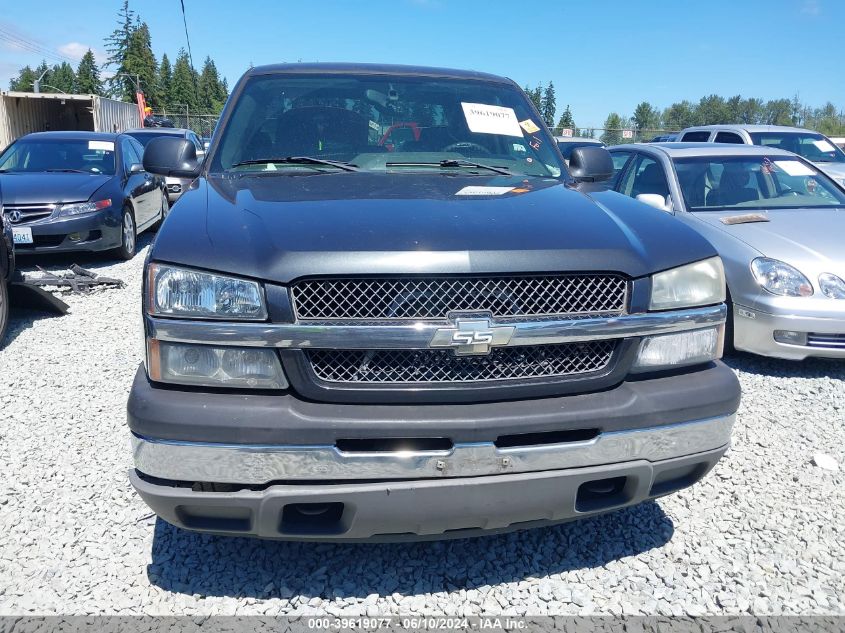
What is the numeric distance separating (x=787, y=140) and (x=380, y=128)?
10787mm

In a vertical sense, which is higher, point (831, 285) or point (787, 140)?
point (787, 140)

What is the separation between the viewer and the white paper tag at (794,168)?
6.30 metres

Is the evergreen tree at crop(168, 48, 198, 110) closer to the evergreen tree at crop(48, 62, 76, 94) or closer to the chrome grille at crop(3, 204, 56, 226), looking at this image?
the evergreen tree at crop(48, 62, 76, 94)

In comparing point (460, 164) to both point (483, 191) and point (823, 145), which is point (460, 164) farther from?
point (823, 145)

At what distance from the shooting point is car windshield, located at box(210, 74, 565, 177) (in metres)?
3.23

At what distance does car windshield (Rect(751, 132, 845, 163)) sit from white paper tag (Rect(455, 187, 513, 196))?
9905mm

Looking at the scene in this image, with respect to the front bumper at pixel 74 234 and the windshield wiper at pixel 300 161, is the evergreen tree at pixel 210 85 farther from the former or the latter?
the windshield wiper at pixel 300 161

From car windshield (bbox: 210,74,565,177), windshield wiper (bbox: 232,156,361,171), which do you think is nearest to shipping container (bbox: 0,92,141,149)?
car windshield (bbox: 210,74,565,177)

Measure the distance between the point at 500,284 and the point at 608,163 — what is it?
1.87 m

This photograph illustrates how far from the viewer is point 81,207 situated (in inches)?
313

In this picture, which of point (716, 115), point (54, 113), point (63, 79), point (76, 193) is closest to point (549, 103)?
point (716, 115)

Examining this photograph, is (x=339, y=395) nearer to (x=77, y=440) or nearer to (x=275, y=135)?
(x=275, y=135)

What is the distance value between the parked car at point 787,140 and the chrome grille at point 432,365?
9900mm

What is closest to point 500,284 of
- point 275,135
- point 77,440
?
point 275,135
